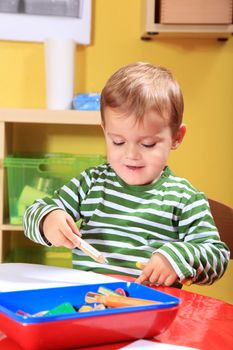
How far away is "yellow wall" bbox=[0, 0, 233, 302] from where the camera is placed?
2150mm

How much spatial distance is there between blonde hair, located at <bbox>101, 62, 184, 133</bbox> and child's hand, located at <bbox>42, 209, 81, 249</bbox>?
0.20 m

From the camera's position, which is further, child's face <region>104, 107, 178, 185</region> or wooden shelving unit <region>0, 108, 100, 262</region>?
wooden shelving unit <region>0, 108, 100, 262</region>

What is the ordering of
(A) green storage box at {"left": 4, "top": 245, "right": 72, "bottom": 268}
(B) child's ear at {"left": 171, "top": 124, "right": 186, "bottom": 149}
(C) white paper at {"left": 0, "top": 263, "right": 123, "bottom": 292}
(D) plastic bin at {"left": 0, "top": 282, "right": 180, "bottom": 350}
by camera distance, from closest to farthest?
(D) plastic bin at {"left": 0, "top": 282, "right": 180, "bottom": 350} → (C) white paper at {"left": 0, "top": 263, "right": 123, "bottom": 292} → (B) child's ear at {"left": 171, "top": 124, "right": 186, "bottom": 149} → (A) green storage box at {"left": 4, "top": 245, "right": 72, "bottom": 268}

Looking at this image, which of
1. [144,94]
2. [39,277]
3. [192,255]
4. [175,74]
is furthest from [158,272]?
[175,74]

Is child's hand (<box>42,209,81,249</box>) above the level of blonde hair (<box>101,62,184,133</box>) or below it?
below

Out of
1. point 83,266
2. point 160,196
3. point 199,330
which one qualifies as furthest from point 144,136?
point 199,330

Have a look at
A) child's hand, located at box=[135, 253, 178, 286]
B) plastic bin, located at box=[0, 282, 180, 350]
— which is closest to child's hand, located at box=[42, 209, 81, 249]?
child's hand, located at box=[135, 253, 178, 286]

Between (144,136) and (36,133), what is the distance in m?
1.23

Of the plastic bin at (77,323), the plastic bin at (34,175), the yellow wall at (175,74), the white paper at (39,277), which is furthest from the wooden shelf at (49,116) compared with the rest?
the plastic bin at (77,323)

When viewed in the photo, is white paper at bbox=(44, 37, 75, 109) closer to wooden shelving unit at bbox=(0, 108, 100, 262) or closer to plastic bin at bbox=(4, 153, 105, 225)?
wooden shelving unit at bbox=(0, 108, 100, 262)

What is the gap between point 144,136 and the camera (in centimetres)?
99

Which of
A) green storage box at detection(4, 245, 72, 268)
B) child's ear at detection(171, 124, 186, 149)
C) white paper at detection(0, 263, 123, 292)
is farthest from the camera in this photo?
green storage box at detection(4, 245, 72, 268)

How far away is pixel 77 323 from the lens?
0.58 metres

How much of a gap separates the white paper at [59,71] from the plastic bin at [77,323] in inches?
54.0
